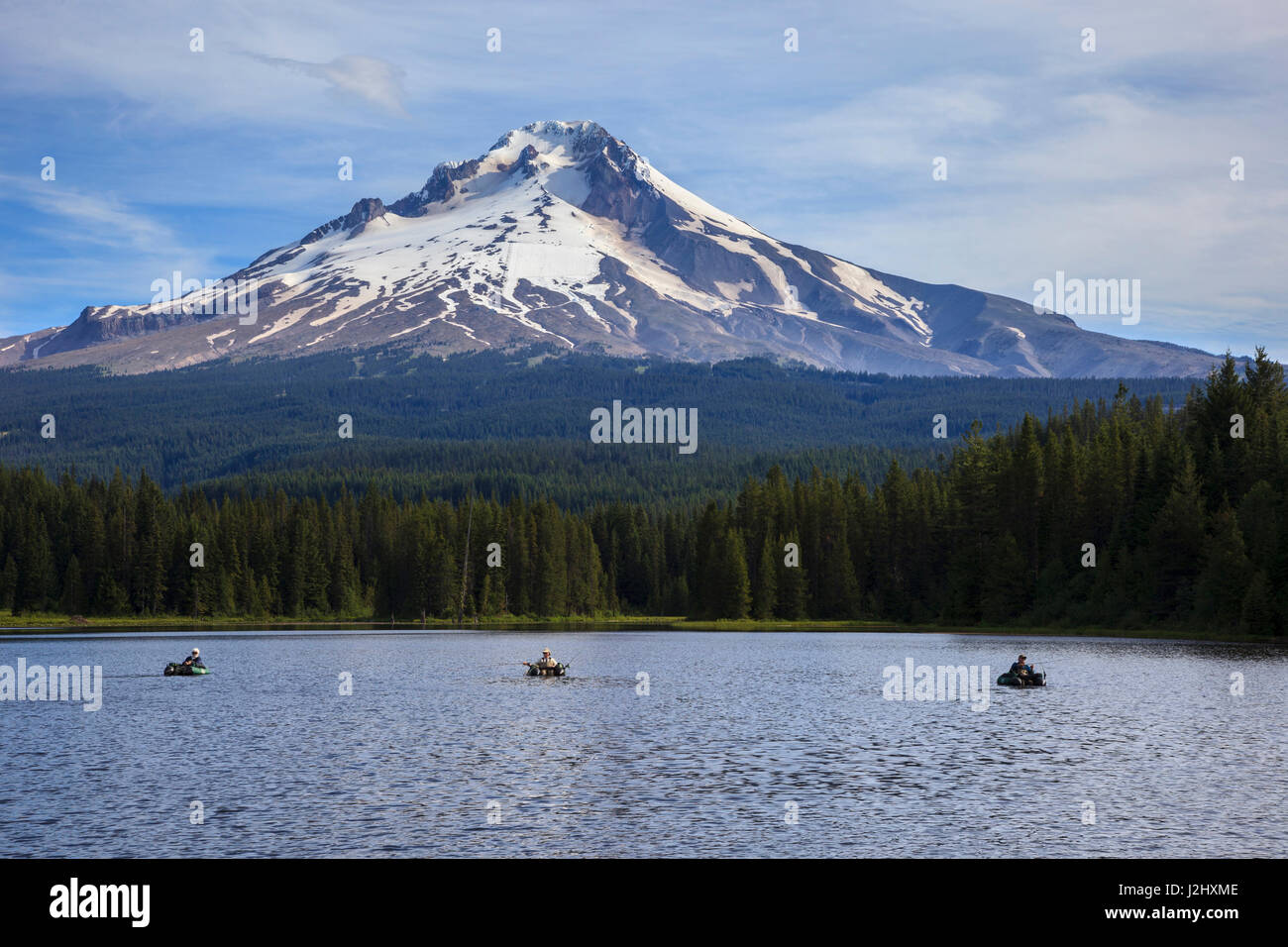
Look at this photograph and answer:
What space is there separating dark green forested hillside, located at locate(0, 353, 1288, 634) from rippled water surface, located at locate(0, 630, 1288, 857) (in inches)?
1072

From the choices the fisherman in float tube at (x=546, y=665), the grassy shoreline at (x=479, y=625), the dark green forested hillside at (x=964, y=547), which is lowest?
the grassy shoreline at (x=479, y=625)

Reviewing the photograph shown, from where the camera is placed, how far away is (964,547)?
15800 cm

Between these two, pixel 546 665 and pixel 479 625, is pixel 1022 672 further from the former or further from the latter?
pixel 479 625

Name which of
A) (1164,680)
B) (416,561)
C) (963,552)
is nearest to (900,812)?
(1164,680)

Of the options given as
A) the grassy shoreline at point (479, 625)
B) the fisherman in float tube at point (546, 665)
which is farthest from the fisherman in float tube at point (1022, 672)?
the grassy shoreline at point (479, 625)

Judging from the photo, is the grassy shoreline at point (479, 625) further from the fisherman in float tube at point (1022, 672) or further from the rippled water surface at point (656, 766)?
the fisherman in float tube at point (1022, 672)

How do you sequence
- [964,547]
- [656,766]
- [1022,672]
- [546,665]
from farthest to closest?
1. [964,547]
2. [546,665]
3. [1022,672]
4. [656,766]

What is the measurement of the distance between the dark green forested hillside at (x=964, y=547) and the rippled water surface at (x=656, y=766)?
27.2 meters

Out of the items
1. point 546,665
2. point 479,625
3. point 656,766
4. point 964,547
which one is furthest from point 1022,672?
point 479,625

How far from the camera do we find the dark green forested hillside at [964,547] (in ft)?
404

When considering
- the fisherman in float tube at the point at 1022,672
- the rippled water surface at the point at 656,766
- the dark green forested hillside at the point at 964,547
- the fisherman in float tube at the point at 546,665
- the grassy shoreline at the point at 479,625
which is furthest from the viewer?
the grassy shoreline at the point at 479,625

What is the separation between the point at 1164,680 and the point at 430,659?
2450 inches

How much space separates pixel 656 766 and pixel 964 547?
373 feet
